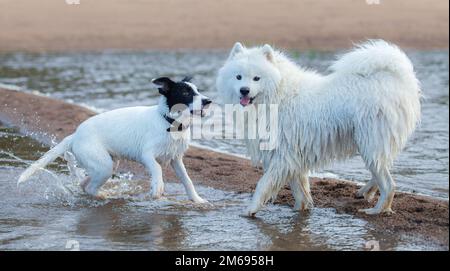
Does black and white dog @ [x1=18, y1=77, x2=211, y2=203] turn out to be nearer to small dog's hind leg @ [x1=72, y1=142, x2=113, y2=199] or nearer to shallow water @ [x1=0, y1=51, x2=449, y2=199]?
small dog's hind leg @ [x1=72, y1=142, x2=113, y2=199]

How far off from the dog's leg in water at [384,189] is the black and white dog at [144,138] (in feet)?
6.48

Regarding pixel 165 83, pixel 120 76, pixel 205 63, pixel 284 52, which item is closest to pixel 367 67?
pixel 284 52

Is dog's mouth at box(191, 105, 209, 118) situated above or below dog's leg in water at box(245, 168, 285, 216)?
above

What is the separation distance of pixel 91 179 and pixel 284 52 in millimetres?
2626

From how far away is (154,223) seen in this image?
24.1ft

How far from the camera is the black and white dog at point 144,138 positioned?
782 centimetres

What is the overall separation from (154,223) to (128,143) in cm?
111

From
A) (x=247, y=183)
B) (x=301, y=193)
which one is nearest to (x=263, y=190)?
(x=301, y=193)

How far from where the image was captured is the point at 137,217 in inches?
300

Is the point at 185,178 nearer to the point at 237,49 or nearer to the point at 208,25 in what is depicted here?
the point at 237,49

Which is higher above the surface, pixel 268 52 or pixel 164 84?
pixel 268 52

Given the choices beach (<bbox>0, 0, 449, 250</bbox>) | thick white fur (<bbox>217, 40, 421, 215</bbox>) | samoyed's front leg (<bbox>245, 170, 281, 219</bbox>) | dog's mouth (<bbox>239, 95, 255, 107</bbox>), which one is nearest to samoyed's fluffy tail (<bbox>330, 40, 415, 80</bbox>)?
thick white fur (<bbox>217, 40, 421, 215</bbox>)

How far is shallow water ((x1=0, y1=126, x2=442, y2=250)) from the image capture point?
653cm

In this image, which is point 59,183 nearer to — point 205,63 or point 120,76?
point 120,76
